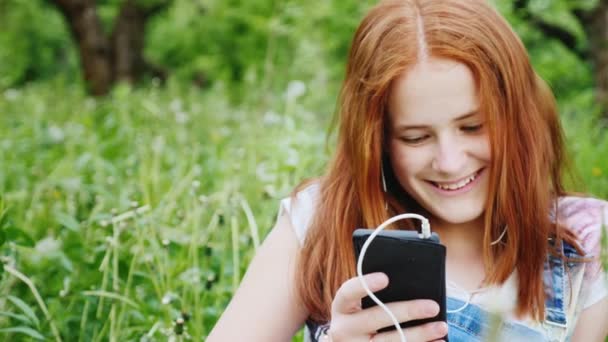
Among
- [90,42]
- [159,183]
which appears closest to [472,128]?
[159,183]

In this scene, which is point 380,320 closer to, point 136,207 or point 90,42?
point 136,207

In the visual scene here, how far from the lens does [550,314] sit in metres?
1.40

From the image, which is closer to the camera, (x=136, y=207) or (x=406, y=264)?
(x=406, y=264)

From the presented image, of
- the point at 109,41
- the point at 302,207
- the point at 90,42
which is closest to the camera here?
the point at 302,207

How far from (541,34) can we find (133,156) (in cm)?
345

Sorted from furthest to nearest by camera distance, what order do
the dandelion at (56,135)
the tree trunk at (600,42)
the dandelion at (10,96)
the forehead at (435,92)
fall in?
the tree trunk at (600,42)
the dandelion at (10,96)
the dandelion at (56,135)
the forehead at (435,92)

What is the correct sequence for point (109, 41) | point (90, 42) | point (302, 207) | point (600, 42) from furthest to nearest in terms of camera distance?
point (109, 41) < point (90, 42) < point (600, 42) < point (302, 207)

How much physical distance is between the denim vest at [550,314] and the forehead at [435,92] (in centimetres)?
34

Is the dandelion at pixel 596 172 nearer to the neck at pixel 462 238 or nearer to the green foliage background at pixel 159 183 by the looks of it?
the green foliage background at pixel 159 183

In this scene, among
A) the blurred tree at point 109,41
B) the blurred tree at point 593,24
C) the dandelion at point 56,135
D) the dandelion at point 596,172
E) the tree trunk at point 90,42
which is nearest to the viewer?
the dandelion at point 596,172

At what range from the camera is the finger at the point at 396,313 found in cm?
106

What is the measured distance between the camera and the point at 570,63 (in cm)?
622

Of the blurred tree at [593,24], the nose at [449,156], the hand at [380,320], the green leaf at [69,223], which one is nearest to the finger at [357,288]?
the hand at [380,320]

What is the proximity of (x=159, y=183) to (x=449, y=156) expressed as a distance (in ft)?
4.14
